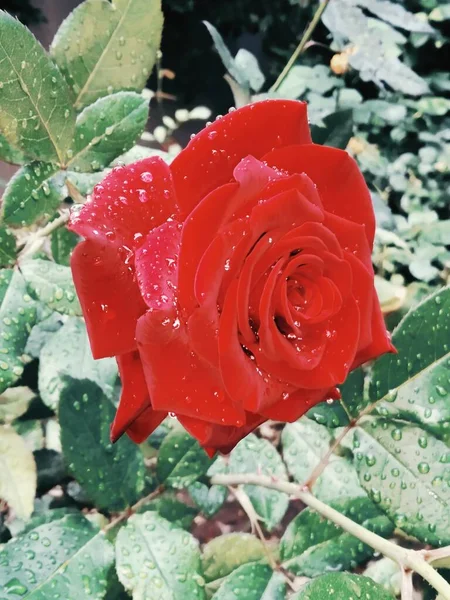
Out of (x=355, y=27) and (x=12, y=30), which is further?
(x=355, y=27)

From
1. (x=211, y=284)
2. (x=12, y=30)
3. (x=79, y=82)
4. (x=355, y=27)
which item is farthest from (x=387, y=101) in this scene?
(x=211, y=284)

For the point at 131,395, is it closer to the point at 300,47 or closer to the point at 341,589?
the point at 341,589

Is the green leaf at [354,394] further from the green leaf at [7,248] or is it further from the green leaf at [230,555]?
the green leaf at [7,248]

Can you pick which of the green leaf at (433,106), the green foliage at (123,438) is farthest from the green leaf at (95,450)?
the green leaf at (433,106)

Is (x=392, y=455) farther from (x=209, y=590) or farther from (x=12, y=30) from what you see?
(x=12, y=30)

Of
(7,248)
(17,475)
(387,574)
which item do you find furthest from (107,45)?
(387,574)

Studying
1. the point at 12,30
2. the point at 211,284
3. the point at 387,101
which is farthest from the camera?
the point at 387,101

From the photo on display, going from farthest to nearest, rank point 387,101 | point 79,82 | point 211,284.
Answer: point 387,101 < point 79,82 < point 211,284

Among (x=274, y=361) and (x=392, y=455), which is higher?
(x=274, y=361)
